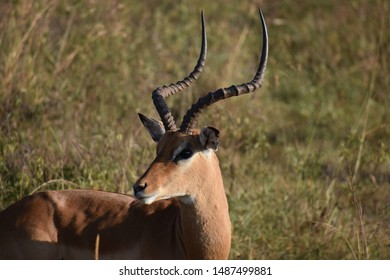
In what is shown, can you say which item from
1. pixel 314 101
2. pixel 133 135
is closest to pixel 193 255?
pixel 133 135

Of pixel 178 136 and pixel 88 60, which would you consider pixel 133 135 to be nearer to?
pixel 88 60

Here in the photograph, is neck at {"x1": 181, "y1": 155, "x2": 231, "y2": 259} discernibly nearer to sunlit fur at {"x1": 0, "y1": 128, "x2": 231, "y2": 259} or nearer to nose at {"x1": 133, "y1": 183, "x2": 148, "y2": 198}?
sunlit fur at {"x1": 0, "y1": 128, "x2": 231, "y2": 259}

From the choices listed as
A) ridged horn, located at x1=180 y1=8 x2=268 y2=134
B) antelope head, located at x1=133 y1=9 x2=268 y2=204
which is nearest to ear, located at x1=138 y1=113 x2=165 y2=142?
antelope head, located at x1=133 y1=9 x2=268 y2=204

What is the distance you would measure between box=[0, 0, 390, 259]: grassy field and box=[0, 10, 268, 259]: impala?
613mm

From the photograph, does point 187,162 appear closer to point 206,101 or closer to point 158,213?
point 206,101

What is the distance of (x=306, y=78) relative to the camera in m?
11.4

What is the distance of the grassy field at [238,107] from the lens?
7.52 meters

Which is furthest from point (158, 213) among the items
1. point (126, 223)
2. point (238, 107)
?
point (238, 107)

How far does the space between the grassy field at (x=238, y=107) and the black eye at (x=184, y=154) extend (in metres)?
1.42

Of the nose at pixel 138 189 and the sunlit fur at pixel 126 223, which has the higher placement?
the nose at pixel 138 189

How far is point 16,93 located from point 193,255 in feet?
10.1

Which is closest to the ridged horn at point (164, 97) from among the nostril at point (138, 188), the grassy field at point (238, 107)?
the nostril at point (138, 188)

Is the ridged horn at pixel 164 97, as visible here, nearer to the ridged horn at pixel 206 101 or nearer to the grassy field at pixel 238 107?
the ridged horn at pixel 206 101

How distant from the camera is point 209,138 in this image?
582 centimetres
